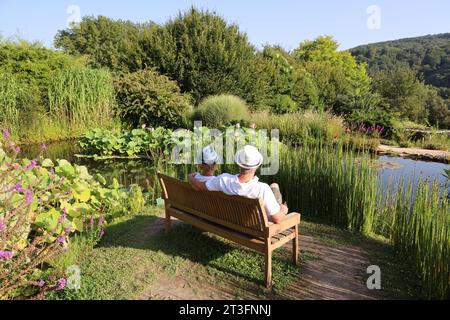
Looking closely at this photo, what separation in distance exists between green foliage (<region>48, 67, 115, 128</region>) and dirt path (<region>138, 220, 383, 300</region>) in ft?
→ 35.1

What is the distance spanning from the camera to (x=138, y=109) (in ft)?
44.3

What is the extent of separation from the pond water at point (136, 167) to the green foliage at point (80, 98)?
196cm

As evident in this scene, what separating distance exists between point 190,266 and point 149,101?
10830 mm

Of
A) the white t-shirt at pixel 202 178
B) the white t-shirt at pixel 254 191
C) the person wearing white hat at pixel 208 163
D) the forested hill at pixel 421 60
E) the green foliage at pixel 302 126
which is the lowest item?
the white t-shirt at pixel 254 191

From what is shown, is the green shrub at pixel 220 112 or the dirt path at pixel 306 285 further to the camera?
the green shrub at pixel 220 112

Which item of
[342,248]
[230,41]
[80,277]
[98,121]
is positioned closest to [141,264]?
[80,277]

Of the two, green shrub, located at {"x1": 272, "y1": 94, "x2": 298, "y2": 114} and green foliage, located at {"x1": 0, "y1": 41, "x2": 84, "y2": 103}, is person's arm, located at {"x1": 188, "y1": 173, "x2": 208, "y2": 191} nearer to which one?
green foliage, located at {"x1": 0, "y1": 41, "x2": 84, "y2": 103}

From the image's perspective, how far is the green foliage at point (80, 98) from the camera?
1239cm

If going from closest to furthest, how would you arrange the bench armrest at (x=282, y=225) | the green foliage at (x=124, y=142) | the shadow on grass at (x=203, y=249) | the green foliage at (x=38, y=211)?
the green foliage at (x=38, y=211) < the bench armrest at (x=282, y=225) < the shadow on grass at (x=203, y=249) < the green foliage at (x=124, y=142)

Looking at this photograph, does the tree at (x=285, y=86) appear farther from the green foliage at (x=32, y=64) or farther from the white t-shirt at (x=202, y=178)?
the white t-shirt at (x=202, y=178)

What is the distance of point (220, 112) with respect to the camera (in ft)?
38.9

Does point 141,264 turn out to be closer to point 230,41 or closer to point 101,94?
point 101,94

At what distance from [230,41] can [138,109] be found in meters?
5.04

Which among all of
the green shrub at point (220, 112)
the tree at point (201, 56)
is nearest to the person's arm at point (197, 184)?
the green shrub at point (220, 112)
